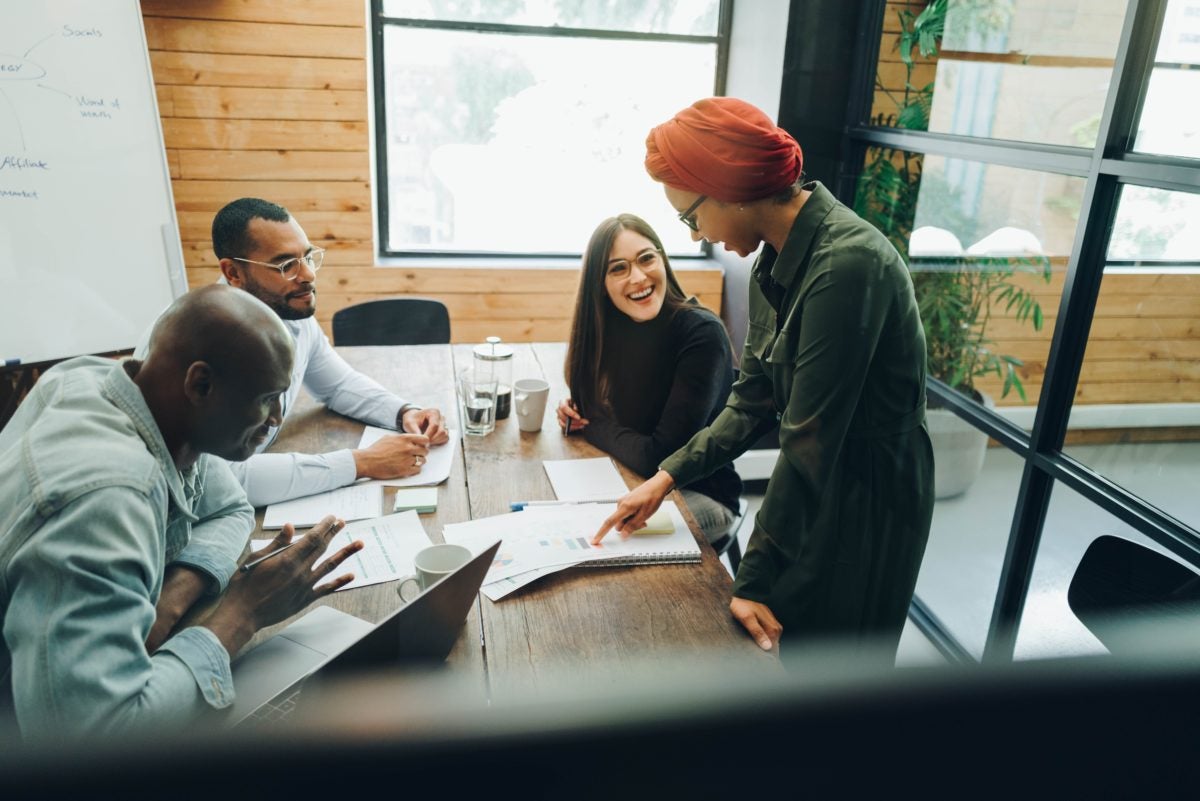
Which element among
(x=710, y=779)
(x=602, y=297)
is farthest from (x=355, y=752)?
(x=602, y=297)

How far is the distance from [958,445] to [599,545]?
71.7 inches

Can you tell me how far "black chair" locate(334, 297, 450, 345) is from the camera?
2.93 meters

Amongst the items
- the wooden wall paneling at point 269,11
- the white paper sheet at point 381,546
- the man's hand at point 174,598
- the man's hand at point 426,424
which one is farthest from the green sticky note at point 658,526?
the wooden wall paneling at point 269,11

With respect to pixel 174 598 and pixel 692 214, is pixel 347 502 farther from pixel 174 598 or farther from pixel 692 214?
pixel 692 214

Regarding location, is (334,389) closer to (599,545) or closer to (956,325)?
(599,545)

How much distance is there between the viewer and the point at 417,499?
161cm

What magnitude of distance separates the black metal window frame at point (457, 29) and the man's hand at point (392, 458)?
2185mm

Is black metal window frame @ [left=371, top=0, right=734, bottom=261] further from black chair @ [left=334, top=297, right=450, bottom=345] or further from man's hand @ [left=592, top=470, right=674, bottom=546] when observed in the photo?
man's hand @ [left=592, top=470, right=674, bottom=546]

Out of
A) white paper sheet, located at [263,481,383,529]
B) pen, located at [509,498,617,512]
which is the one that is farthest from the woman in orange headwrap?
white paper sheet, located at [263,481,383,529]

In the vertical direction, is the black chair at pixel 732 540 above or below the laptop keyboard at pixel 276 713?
below

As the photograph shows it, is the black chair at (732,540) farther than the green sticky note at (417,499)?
Yes

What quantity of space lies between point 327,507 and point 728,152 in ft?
3.16

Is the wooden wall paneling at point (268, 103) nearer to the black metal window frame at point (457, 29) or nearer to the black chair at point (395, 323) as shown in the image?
the black metal window frame at point (457, 29)

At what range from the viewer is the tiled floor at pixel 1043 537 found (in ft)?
6.02
